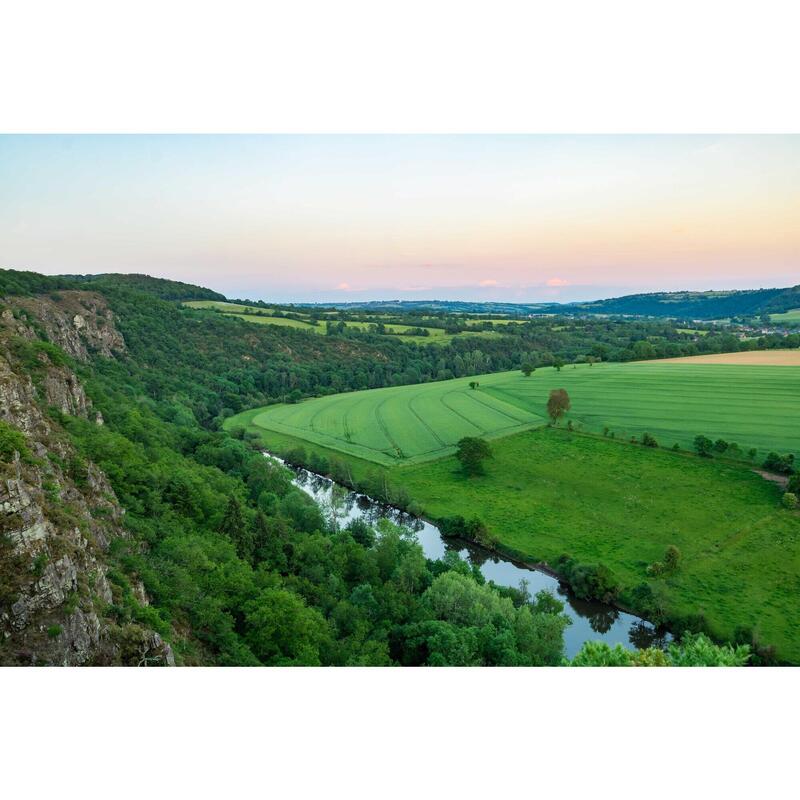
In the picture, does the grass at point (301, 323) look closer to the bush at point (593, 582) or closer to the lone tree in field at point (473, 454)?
the lone tree in field at point (473, 454)

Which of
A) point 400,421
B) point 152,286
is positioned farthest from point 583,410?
point 152,286

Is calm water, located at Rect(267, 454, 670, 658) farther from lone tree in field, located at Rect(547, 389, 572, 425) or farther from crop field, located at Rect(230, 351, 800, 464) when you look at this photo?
lone tree in field, located at Rect(547, 389, 572, 425)

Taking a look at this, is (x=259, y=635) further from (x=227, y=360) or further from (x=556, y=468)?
(x=227, y=360)

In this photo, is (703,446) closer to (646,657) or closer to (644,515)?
(644,515)

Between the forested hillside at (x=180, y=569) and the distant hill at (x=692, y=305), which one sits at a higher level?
the distant hill at (x=692, y=305)

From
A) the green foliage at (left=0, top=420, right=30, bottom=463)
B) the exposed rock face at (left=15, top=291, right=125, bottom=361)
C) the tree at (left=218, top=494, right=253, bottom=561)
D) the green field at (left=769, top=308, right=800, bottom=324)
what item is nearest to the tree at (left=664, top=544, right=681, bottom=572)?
the tree at (left=218, top=494, right=253, bottom=561)

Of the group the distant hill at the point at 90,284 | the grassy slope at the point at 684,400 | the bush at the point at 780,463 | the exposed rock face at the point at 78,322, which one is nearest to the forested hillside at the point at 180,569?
the exposed rock face at the point at 78,322
